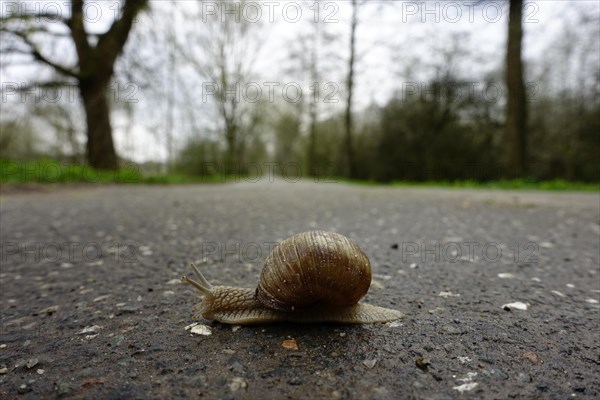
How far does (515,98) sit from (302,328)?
12.0 m

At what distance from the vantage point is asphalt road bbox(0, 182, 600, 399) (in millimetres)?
1082

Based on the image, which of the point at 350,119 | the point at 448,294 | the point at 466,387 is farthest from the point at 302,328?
the point at 350,119

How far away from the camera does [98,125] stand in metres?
11.4

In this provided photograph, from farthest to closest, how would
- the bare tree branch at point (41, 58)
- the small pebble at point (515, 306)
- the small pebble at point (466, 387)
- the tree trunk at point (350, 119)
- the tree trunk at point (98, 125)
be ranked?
the tree trunk at point (350, 119) < the tree trunk at point (98, 125) < the bare tree branch at point (41, 58) < the small pebble at point (515, 306) < the small pebble at point (466, 387)

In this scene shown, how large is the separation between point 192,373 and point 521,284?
1.75 meters

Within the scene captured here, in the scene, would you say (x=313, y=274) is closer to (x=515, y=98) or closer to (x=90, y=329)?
(x=90, y=329)

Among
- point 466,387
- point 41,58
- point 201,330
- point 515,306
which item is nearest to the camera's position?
point 466,387

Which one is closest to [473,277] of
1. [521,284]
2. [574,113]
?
[521,284]

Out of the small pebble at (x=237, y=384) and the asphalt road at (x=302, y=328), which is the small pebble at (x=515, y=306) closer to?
the asphalt road at (x=302, y=328)

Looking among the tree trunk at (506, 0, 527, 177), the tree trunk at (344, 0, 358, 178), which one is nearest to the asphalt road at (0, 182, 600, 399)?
the tree trunk at (506, 0, 527, 177)

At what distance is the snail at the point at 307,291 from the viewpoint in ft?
4.70

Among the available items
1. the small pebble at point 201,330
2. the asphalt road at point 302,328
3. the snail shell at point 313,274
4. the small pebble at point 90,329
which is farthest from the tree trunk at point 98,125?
the snail shell at point 313,274

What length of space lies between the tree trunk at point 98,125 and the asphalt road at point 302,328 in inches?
371

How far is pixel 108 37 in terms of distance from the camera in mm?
10617
